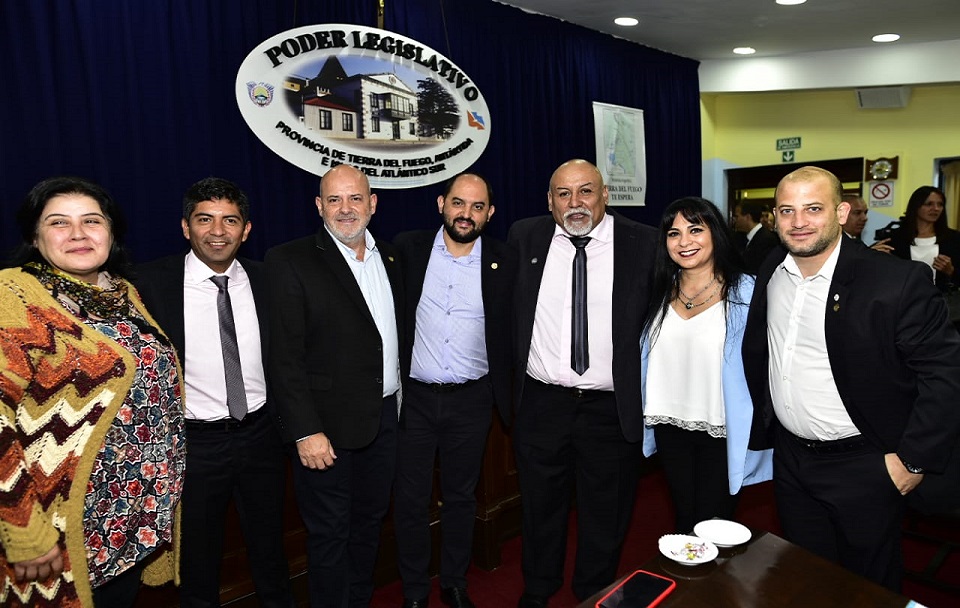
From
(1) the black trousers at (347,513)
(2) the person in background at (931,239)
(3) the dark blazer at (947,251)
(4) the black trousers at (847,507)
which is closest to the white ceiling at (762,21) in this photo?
→ (2) the person in background at (931,239)

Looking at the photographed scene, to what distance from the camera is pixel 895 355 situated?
199 cm

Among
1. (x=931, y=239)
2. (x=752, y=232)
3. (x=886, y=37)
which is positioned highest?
(x=886, y=37)

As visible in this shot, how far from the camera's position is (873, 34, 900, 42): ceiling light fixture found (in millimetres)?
5394

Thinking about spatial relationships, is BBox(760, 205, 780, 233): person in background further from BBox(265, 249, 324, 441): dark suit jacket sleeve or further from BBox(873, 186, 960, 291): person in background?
BBox(265, 249, 324, 441): dark suit jacket sleeve

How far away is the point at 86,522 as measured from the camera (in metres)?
1.77

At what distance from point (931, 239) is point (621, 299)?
137 inches

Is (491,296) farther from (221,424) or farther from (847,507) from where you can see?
(847,507)

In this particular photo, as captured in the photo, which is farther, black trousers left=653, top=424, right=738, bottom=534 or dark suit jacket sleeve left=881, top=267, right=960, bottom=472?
black trousers left=653, top=424, right=738, bottom=534

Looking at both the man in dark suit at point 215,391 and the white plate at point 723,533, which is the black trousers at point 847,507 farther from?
the man in dark suit at point 215,391

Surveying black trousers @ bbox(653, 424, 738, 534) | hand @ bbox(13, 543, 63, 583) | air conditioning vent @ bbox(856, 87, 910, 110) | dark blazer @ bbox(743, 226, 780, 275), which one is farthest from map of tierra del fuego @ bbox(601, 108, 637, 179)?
hand @ bbox(13, 543, 63, 583)

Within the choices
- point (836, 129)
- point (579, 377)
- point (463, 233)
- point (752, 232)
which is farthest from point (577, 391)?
point (836, 129)

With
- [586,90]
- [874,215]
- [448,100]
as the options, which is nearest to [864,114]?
[874,215]

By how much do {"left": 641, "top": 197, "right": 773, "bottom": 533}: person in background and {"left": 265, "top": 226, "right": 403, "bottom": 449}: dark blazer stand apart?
1.05 m

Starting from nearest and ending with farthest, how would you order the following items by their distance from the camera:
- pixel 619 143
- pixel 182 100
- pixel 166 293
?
pixel 166 293 < pixel 182 100 < pixel 619 143
